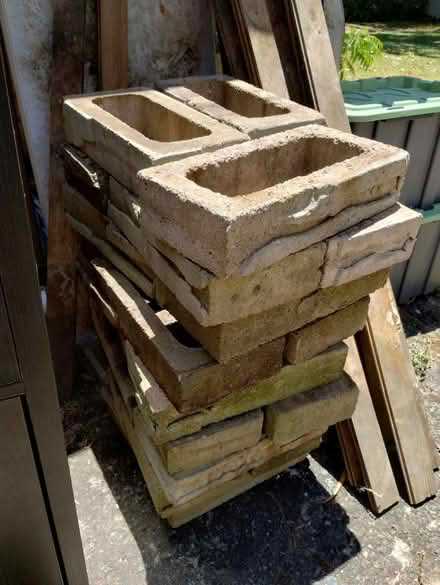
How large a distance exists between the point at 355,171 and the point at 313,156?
0.41m

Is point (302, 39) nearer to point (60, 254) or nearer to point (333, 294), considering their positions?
point (333, 294)

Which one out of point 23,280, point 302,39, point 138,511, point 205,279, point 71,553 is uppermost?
point 302,39

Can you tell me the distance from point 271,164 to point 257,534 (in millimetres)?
1711

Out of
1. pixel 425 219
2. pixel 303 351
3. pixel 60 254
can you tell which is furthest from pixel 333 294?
pixel 425 219

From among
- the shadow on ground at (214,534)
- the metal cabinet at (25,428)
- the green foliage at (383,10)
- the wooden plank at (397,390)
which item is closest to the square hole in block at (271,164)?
the metal cabinet at (25,428)

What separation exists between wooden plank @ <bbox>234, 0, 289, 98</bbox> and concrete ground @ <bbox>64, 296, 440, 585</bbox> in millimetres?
2030

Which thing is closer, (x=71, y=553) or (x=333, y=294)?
(x=71, y=553)

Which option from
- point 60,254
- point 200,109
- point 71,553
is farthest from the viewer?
point 60,254

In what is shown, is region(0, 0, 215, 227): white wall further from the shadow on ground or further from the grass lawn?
the grass lawn

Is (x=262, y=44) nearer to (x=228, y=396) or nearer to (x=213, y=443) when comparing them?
(x=228, y=396)

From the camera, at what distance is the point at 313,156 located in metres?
2.19

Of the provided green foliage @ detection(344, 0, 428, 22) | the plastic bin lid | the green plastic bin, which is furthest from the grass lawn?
the green plastic bin

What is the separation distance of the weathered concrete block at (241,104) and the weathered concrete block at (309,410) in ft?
3.81

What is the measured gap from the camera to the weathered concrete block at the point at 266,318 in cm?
185
